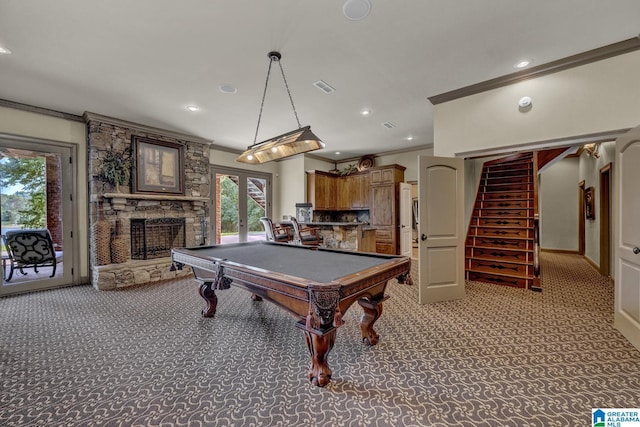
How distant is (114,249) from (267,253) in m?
3.22

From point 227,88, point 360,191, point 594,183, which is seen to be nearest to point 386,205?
point 360,191

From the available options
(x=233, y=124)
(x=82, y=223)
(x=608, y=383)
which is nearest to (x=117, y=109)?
(x=233, y=124)

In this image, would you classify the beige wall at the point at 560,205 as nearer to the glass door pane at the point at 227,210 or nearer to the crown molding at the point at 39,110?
the glass door pane at the point at 227,210

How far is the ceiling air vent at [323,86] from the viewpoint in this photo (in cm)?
337

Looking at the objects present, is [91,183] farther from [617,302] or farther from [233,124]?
[617,302]

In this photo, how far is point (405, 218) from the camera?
6.79 metres

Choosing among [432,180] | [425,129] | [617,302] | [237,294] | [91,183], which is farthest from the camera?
[425,129]

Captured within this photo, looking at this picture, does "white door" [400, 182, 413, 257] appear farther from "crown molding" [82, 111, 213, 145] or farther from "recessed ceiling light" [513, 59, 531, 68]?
"crown molding" [82, 111, 213, 145]

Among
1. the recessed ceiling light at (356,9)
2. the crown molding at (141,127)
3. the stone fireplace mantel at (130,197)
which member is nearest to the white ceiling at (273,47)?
the recessed ceiling light at (356,9)

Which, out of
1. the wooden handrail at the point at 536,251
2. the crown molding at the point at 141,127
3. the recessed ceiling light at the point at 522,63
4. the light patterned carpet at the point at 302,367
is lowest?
the light patterned carpet at the point at 302,367

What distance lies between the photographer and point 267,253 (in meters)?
3.03

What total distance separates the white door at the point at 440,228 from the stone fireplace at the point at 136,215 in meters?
4.44

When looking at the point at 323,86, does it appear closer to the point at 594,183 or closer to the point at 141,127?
the point at 141,127

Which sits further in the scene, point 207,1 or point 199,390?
point 207,1
